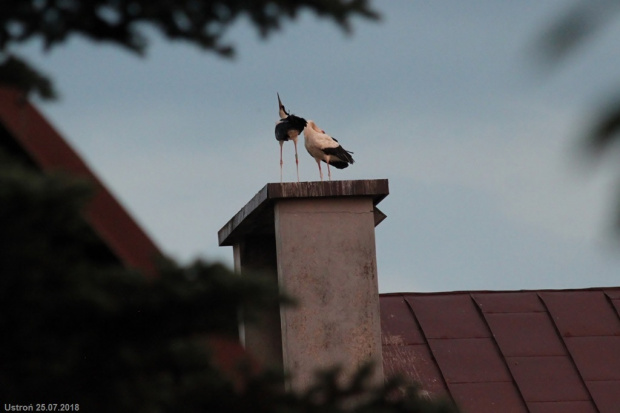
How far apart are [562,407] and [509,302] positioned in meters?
1.44

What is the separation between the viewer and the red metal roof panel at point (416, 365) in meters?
12.0

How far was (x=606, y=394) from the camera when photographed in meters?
12.3

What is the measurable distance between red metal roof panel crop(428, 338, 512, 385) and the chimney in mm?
1920

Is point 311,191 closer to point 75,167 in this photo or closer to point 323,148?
point 323,148

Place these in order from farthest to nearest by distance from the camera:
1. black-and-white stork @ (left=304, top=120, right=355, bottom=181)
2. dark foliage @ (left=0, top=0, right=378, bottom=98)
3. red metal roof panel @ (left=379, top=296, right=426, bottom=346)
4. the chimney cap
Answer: red metal roof panel @ (left=379, top=296, right=426, bottom=346) → black-and-white stork @ (left=304, top=120, right=355, bottom=181) → the chimney cap → dark foliage @ (left=0, top=0, right=378, bottom=98)

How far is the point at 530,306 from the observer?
1325 cm

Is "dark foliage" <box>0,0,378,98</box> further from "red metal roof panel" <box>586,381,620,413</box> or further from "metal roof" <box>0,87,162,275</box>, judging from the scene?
"red metal roof panel" <box>586,381,620,413</box>

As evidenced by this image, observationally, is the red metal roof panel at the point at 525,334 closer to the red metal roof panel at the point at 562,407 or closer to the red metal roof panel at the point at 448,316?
the red metal roof panel at the point at 448,316

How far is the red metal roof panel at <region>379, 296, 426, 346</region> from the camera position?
12445 mm

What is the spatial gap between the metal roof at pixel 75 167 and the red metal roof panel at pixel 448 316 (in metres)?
8.05

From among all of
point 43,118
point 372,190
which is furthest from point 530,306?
point 43,118

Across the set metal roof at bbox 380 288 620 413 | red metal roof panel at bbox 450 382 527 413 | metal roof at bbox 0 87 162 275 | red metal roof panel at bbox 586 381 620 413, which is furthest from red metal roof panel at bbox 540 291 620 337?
metal roof at bbox 0 87 162 275

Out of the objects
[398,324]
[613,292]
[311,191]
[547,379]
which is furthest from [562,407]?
[311,191]

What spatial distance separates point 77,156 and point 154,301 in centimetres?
89
